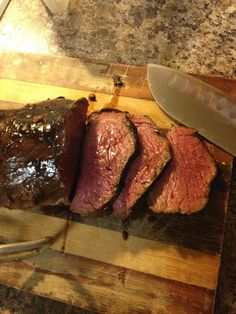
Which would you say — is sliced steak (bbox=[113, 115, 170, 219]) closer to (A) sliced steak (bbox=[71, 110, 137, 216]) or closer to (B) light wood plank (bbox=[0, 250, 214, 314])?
(A) sliced steak (bbox=[71, 110, 137, 216])

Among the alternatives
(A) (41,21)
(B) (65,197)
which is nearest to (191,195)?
(B) (65,197)

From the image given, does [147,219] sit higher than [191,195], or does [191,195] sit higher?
[191,195]

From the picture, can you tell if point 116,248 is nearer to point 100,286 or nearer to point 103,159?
point 100,286

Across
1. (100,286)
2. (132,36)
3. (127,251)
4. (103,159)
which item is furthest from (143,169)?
(132,36)

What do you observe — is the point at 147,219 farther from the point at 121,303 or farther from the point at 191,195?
the point at 121,303

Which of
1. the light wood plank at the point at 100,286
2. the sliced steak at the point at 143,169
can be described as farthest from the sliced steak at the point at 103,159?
the light wood plank at the point at 100,286

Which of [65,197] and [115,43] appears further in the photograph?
[115,43]
